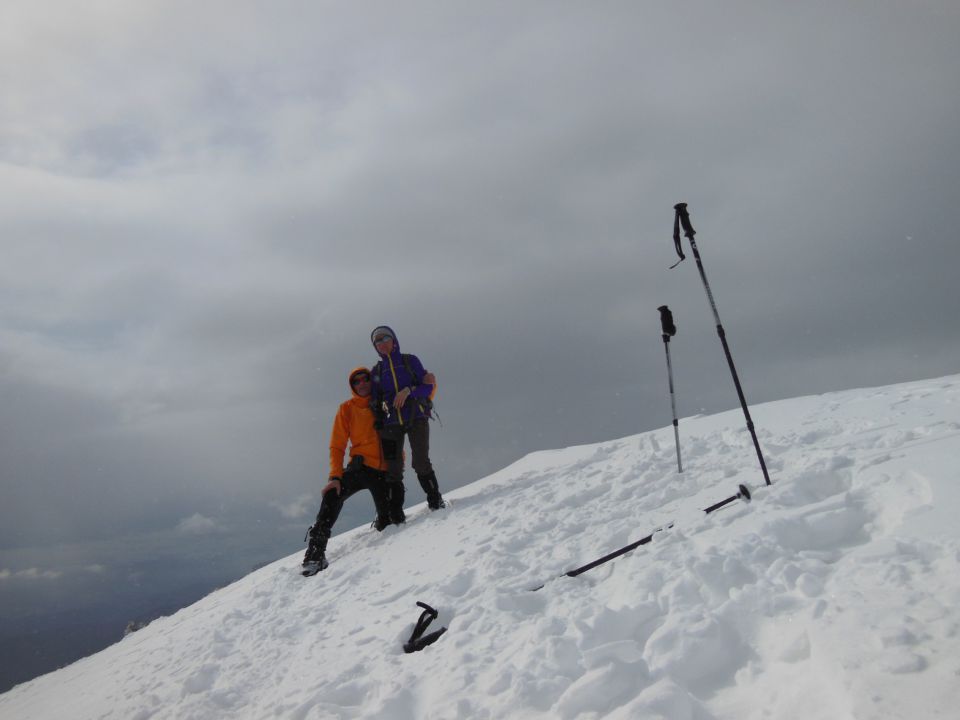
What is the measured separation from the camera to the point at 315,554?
8.09m

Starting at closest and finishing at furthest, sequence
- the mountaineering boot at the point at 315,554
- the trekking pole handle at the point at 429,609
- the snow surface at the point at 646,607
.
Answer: the snow surface at the point at 646,607 < the trekking pole handle at the point at 429,609 < the mountaineering boot at the point at 315,554

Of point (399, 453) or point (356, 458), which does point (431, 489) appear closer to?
point (399, 453)

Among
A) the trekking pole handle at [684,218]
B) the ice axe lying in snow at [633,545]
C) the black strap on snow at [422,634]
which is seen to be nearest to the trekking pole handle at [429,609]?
the black strap on snow at [422,634]

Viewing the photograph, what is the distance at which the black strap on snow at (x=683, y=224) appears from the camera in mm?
6327

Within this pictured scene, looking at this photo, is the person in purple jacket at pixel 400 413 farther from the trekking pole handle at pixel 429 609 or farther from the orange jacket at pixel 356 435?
the trekking pole handle at pixel 429 609

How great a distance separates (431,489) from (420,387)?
176 centimetres

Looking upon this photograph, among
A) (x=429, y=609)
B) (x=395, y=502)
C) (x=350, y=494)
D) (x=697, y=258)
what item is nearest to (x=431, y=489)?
(x=395, y=502)

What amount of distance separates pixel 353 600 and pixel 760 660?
4.60 meters

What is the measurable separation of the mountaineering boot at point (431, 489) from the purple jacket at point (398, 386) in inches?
40.6

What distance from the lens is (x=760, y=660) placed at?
2975mm

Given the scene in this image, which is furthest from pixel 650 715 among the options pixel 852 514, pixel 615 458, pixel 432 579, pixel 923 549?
pixel 615 458

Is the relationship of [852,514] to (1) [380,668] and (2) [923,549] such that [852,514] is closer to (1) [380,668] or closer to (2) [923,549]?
(2) [923,549]

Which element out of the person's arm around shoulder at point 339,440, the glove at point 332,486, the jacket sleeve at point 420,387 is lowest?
the glove at point 332,486

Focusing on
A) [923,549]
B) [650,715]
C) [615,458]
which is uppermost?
[615,458]
